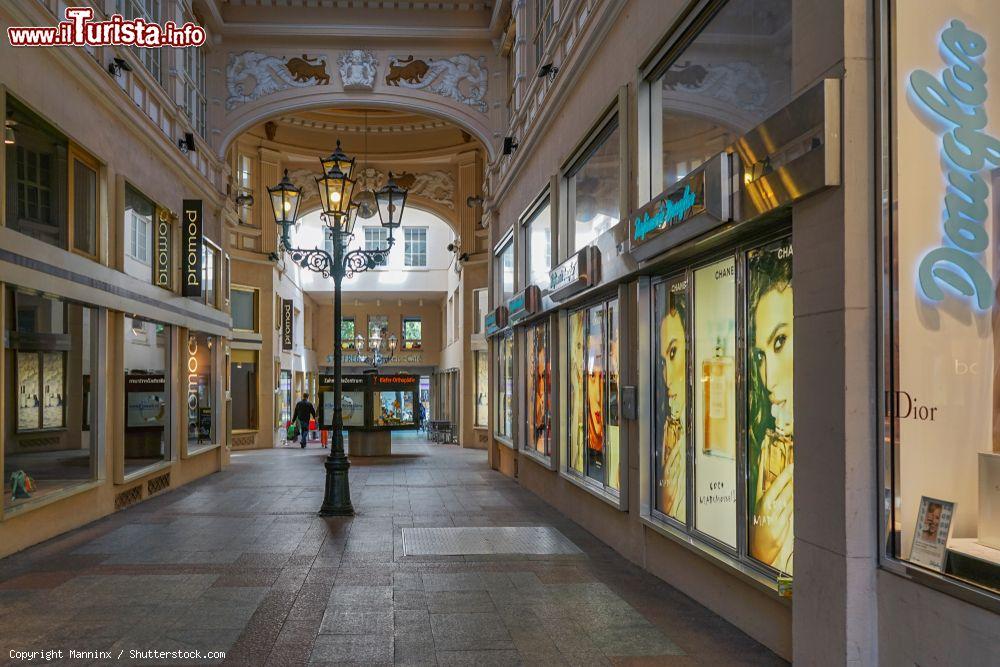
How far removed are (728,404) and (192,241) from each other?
447 inches

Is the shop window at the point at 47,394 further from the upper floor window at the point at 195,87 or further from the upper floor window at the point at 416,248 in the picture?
the upper floor window at the point at 416,248

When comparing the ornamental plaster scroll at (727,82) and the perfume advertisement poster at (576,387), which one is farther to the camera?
the perfume advertisement poster at (576,387)

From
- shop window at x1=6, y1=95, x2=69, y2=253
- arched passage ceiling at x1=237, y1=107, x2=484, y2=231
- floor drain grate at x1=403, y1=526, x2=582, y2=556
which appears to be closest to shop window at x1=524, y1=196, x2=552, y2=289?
floor drain grate at x1=403, y1=526, x2=582, y2=556

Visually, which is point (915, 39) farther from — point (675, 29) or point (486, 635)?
point (486, 635)

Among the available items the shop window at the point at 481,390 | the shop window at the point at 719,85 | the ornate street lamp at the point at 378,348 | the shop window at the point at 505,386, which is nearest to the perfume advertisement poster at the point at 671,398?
the shop window at the point at 719,85

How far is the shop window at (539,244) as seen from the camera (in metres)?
13.7

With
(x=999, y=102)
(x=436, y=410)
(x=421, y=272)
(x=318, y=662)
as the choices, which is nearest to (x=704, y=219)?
(x=999, y=102)

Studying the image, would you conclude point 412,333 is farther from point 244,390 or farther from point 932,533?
point 932,533

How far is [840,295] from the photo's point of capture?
15.8 feet

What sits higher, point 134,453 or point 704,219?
point 704,219

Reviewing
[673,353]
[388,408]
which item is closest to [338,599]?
[673,353]

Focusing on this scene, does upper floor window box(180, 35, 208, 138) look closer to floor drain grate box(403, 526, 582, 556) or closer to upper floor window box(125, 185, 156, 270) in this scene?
upper floor window box(125, 185, 156, 270)

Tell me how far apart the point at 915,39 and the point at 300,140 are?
24089mm

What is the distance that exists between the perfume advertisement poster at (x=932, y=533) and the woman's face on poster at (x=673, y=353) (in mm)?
3228
